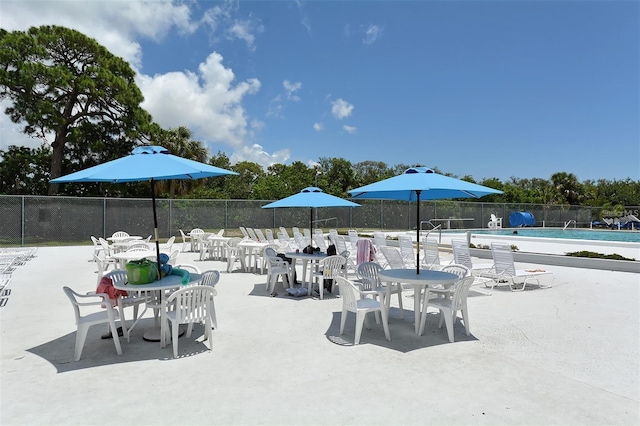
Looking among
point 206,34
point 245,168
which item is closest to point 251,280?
point 206,34

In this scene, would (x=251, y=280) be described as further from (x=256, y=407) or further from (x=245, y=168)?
(x=245, y=168)

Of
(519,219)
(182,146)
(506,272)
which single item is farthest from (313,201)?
(519,219)

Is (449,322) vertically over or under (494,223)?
under

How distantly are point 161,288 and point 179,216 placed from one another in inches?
696

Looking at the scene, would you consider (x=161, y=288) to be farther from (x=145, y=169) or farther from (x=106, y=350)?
(x=145, y=169)

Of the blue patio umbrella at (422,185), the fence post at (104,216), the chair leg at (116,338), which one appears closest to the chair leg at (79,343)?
the chair leg at (116,338)

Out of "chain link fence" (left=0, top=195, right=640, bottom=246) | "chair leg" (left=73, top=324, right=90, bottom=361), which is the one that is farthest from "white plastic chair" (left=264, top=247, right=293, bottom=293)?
"chain link fence" (left=0, top=195, right=640, bottom=246)

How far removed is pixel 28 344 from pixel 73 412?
7.19ft

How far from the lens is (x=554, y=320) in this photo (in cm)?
573

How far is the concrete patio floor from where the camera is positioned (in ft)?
9.99

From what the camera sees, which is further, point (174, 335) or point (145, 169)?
point (145, 169)

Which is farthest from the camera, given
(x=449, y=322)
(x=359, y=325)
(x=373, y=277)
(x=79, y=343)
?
(x=373, y=277)

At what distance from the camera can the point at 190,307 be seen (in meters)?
4.30

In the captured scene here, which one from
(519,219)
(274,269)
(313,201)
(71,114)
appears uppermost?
(71,114)
